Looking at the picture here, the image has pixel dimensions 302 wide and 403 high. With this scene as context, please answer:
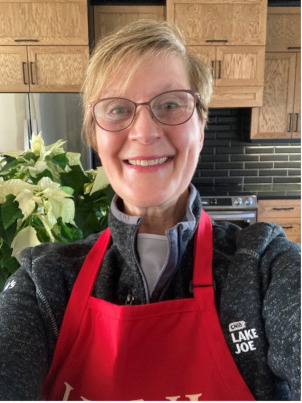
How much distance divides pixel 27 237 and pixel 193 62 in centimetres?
50

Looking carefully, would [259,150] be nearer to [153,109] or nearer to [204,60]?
[204,60]

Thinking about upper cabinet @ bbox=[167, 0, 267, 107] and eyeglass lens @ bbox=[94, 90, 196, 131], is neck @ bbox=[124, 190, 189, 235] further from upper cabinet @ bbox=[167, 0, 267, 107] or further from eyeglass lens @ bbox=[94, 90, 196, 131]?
upper cabinet @ bbox=[167, 0, 267, 107]

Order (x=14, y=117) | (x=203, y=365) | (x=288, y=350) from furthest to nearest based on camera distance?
(x=14, y=117), (x=203, y=365), (x=288, y=350)

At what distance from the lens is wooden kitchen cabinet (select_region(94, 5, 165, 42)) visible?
9.46 ft

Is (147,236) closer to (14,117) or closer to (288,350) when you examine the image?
(288,350)

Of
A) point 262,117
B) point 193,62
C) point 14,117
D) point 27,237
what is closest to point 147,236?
point 27,237

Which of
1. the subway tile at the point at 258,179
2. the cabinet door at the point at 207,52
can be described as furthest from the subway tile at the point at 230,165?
the cabinet door at the point at 207,52

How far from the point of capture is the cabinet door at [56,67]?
2.77 metres

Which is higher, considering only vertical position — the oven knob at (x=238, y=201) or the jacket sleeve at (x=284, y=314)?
the jacket sleeve at (x=284, y=314)

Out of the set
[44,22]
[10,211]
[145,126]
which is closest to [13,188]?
[10,211]

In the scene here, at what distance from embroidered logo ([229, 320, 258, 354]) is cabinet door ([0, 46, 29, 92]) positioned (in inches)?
104

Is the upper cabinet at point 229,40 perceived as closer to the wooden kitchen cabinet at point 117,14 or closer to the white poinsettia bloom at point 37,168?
the wooden kitchen cabinet at point 117,14

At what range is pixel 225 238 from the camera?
78cm

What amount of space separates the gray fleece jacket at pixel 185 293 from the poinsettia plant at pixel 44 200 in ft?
0.16
